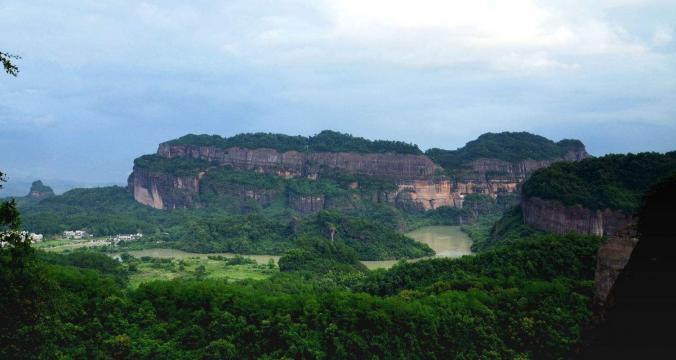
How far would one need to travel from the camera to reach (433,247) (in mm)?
86250

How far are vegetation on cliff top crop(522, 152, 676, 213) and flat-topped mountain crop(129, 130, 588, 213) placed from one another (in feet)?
226

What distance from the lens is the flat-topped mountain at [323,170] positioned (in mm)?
129750

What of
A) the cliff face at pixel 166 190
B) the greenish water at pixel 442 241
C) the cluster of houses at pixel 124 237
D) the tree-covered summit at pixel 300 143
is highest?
the tree-covered summit at pixel 300 143

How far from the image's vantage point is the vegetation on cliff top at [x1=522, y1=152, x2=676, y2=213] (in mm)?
51781

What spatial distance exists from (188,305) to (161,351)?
419 cm

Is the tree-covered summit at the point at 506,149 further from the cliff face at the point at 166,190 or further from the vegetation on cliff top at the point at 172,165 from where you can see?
the cliff face at the point at 166,190

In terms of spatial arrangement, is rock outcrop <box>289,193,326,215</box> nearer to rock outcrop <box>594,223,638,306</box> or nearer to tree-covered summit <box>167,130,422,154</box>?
tree-covered summit <box>167,130,422,154</box>

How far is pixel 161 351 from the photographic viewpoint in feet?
78.6

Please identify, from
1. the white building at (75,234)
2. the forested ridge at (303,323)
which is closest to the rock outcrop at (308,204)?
the white building at (75,234)

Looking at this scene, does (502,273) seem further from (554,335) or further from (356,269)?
(356,269)

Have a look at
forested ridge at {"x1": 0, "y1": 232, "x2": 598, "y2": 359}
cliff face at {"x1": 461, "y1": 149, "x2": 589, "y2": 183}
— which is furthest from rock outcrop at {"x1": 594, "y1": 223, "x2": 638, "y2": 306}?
cliff face at {"x1": 461, "y1": 149, "x2": 589, "y2": 183}

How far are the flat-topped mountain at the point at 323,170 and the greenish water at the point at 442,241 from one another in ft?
75.2

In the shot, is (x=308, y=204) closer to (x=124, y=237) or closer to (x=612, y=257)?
(x=124, y=237)

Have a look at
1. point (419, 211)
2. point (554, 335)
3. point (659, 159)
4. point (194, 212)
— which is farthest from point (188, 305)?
point (419, 211)
